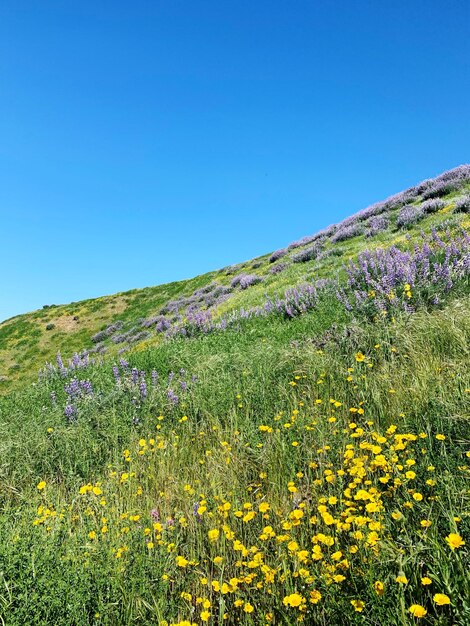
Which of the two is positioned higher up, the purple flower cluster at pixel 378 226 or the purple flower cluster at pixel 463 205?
the purple flower cluster at pixel 378 226

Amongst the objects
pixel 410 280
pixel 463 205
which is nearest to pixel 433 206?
pixel 463 205

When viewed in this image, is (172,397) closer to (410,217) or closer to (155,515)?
(155,515)

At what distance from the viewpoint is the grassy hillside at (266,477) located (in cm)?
253

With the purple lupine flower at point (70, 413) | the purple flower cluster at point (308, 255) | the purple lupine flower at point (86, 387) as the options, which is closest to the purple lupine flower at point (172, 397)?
the purple lupine flower at point (70, 413)

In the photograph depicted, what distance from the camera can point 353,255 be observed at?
48.2ft

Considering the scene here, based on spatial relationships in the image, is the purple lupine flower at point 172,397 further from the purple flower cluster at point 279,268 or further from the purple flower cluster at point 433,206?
the purple flower cluster at point 279,268

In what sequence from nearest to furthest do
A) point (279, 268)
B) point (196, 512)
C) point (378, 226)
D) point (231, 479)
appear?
point (196, 512) → point (231, 479) → point (378, 226) → point (279, 268)

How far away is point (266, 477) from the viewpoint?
160 inches

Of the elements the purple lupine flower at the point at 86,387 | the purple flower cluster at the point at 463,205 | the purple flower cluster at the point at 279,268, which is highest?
the purple flower cluster at the point at 279,268

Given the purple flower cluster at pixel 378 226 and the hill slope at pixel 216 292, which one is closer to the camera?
the hill slope at pixel 216 292

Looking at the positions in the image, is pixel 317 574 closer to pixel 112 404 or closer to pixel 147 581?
pixel 147 581

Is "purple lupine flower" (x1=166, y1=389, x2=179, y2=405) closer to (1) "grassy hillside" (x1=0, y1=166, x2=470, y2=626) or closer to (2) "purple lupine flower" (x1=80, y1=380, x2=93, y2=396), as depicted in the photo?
(1) "grassy hillside" (x1=0, y1=166, x2=470, y2=626)

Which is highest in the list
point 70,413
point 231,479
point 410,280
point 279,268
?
point 279,268

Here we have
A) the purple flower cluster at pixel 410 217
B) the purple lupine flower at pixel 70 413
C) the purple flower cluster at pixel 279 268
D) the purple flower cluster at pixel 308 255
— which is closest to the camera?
the purple lupine flower at pixel 70 413
